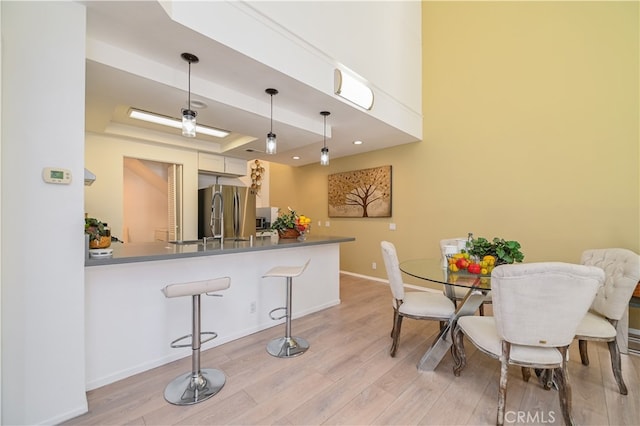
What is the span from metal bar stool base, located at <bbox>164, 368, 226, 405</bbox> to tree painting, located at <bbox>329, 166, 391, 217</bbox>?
352 centimetres

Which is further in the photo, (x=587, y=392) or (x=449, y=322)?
(x=449, y=322)

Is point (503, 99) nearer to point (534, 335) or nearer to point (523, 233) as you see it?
point (523, 233)

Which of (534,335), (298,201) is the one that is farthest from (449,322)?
(298,201)

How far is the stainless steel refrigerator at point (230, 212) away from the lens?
14.9 ft

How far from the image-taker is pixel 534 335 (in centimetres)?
144

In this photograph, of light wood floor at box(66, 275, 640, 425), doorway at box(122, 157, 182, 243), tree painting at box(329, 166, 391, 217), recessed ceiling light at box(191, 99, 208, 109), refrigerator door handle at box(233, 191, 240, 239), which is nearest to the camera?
light wood floor at box(66, 275, 640, 425)

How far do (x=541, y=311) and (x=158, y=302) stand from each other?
100 inches

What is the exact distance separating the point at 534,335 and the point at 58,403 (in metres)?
2.67

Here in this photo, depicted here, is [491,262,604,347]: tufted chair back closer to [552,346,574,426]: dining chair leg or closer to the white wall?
[552,346,574,426]: dining chair leg

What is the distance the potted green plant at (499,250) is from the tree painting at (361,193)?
2369mm

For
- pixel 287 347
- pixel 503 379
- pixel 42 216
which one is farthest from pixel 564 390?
pixel 42 216

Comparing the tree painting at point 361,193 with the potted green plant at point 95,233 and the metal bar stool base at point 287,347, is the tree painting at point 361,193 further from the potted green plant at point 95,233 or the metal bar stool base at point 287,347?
the potted green plant at point 95,233

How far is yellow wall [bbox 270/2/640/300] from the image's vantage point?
2754mm

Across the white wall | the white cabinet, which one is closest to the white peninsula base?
the white wall
